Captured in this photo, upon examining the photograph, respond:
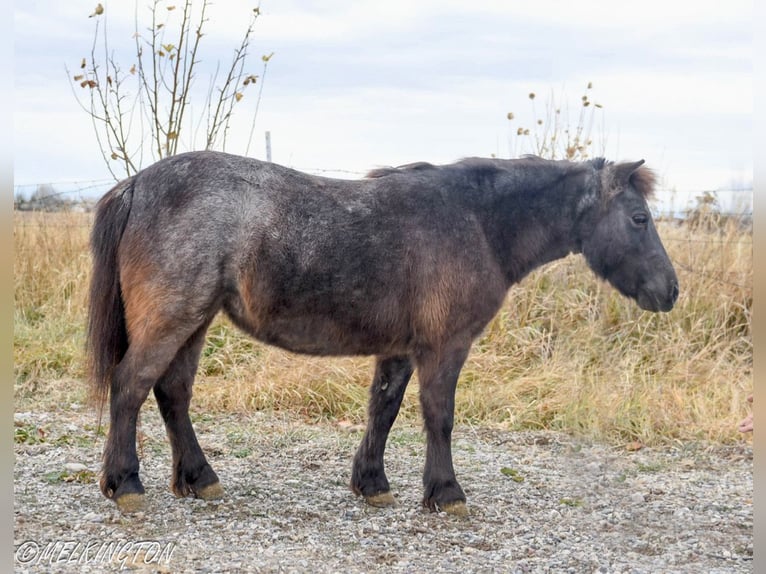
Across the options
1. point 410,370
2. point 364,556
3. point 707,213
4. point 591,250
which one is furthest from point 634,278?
point 707,213

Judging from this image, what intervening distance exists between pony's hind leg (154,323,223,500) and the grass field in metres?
2.27

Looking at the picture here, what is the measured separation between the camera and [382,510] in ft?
16.0

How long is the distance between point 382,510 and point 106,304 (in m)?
2.04

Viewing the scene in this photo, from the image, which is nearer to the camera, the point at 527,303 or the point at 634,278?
the point at 634,278

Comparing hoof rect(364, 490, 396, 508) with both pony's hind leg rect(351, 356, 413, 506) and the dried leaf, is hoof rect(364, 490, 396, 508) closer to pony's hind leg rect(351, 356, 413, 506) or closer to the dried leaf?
pony's hind leg rect(351, 356, 413, 506)

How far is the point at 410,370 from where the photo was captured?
16.8 ft

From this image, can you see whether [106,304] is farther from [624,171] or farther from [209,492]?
[624,171]

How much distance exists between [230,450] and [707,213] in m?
6.76

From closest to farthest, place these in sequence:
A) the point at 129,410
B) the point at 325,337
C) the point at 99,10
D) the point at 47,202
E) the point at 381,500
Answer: the point at 129,410 < the point at 325,337 < the point at 381,500 < the point at 99,10 < the point at 47,202

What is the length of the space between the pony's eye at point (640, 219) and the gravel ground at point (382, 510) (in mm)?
1793

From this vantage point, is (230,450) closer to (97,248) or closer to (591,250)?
(97,248)

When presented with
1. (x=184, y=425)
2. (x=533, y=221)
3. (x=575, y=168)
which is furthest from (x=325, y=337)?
(x=575, y=168)

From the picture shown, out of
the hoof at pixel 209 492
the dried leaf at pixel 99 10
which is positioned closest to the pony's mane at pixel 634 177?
the hoof at pixel 209 492

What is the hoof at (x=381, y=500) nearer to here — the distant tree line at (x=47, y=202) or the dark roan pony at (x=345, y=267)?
the dark roan pony at (x=345, y=267)
